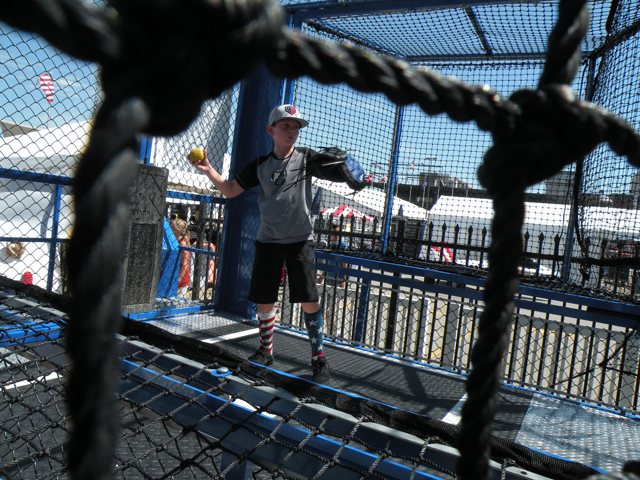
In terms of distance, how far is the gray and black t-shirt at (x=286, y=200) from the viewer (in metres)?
3.23

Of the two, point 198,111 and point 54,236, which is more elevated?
point 198,111

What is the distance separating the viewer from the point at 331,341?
4.28 metres

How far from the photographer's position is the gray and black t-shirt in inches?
127

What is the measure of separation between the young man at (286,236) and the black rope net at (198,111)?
105 inches

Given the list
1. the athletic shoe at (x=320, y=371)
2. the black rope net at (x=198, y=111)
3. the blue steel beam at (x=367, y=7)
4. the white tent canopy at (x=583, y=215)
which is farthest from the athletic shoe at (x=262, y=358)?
the blue steel beam at (x=367, y=7)

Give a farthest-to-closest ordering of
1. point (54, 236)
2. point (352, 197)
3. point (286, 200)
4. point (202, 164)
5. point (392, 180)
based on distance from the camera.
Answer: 1. point (352, 197)
2. point (392, 180)
3. point (54, 236)
4. point (286, 200)
5. point (202, 164)

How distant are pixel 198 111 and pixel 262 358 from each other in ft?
10.2

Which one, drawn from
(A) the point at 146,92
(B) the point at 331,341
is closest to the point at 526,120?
(A) the point at 146,92

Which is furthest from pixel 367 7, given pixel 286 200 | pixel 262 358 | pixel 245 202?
pixel 262 358

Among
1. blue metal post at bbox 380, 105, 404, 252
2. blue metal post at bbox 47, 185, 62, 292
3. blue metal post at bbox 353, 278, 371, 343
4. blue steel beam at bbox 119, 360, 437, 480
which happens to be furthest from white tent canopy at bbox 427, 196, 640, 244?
blue metal post at bbox 47, 185, 62, 292

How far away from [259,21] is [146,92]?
138 mm

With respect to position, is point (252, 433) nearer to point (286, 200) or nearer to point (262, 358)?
point (262, 358)

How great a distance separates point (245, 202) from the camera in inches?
174

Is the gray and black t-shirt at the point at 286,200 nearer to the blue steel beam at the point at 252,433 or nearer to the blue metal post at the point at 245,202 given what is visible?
the blue metal post at the point at 245,202
